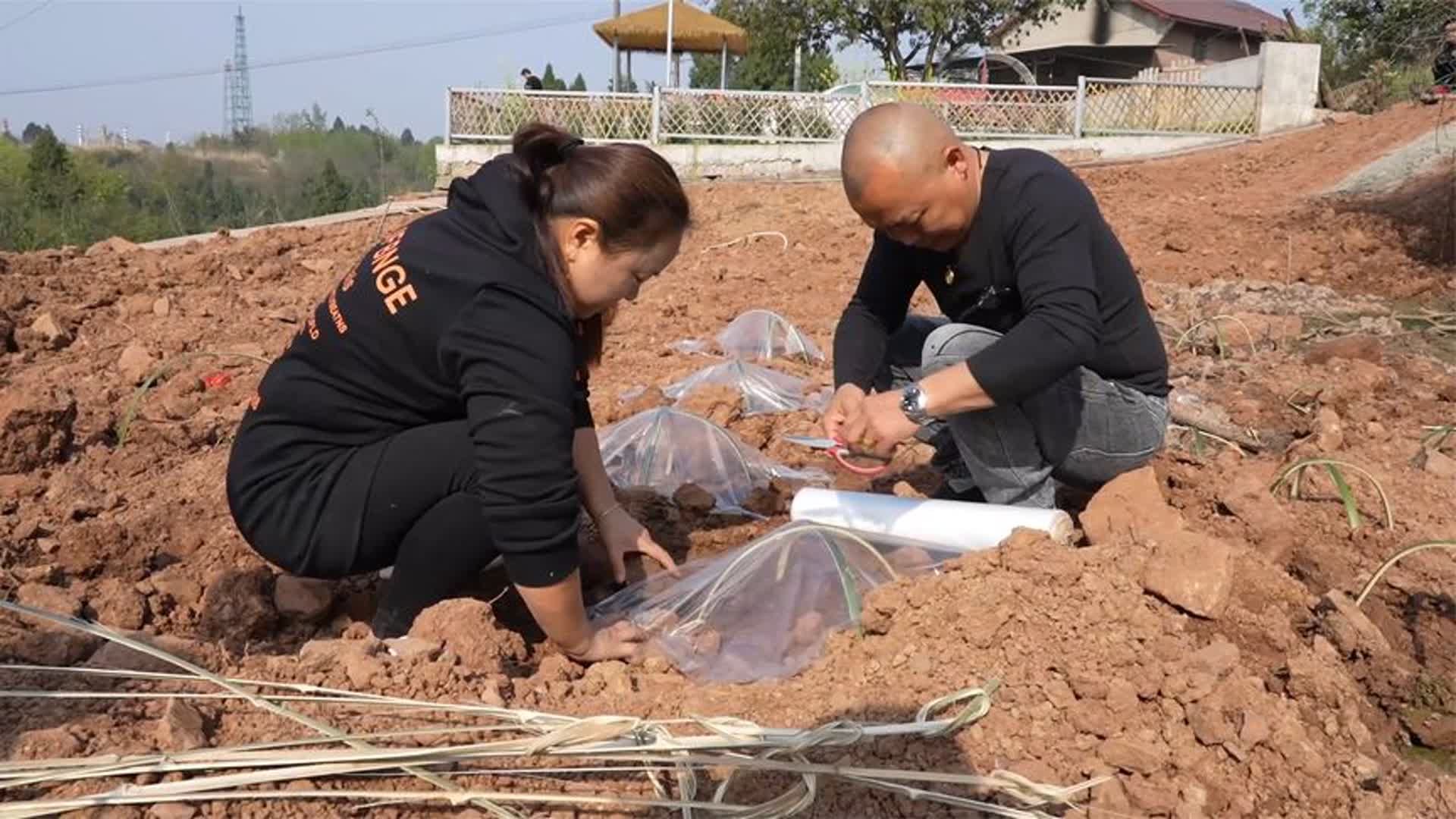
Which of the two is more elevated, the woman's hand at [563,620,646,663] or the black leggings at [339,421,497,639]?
the black leggings at [339,421,497,639]

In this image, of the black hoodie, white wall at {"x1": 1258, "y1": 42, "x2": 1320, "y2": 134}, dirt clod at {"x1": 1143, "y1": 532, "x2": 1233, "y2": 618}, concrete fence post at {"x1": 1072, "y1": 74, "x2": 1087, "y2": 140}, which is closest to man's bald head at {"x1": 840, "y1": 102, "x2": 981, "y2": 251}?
the black hoodie

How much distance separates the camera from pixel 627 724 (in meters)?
1.61

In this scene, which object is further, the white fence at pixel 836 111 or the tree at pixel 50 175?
the tree at pixel 50 175

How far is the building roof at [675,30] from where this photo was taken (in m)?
21.6

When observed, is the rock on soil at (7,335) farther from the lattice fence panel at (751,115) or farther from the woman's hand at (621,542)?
the lattice fence panel at (751,115)

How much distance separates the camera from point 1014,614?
2029mm

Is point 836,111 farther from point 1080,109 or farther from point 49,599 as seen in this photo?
point 49,599

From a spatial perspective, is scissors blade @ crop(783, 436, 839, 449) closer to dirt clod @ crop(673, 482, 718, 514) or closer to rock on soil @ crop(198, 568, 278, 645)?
dirt clod @ crop(673, 482, 718, 514)

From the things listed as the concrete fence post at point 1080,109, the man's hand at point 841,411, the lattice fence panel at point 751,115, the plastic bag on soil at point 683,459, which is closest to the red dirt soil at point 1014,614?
the plastic bag on soil at point 683,459

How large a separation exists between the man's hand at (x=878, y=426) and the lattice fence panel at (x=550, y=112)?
12440 mm

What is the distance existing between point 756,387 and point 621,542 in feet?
6.06

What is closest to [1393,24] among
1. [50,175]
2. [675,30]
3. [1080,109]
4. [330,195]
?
[1080,109]

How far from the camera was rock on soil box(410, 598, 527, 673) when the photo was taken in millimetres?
2049

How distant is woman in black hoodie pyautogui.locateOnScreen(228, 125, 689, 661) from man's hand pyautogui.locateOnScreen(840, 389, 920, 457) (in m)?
0.59
